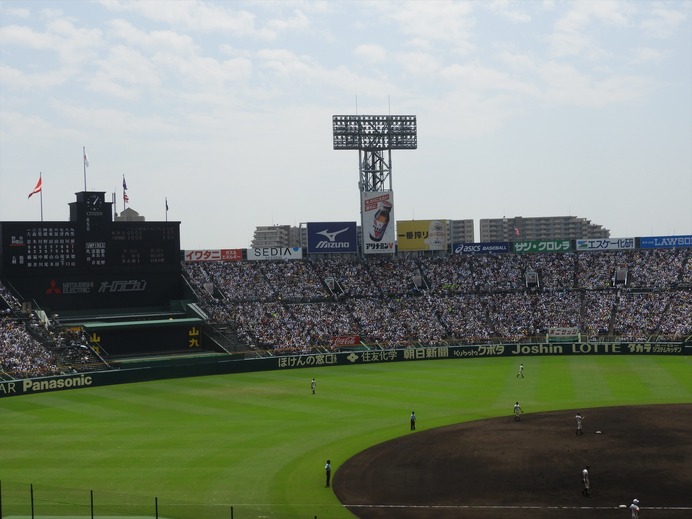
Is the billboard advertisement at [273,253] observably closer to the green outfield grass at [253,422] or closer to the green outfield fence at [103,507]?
the green outfield grass at [253,422]

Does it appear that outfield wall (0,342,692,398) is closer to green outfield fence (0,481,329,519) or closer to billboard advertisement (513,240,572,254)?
billboard advertisement (513,240,572,254)

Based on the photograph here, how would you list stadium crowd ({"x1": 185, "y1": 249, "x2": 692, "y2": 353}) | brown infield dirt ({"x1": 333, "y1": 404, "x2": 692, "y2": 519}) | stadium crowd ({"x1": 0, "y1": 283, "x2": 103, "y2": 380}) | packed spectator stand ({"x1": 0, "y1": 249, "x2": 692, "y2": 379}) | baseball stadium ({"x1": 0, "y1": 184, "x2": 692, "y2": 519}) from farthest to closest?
stadium crowd ({"x1": 185, "y1": 249, "x2": 692, "y2": 353})
packed spectator stand ({"x1": 0, "y1": 249, "x2": 692, "y2": 379})
stadium crowd ({"x1": 0, "y1": 283, "x2": 103, "y2": 380})
baseball stadium ({"x1": 0, "y1": 184, "x2": 692, "y2": 519})
brown infield dirt ({"x1": 333, "y1": 404, "x2": 692, "y2": 519})

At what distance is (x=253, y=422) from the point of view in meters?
46.1

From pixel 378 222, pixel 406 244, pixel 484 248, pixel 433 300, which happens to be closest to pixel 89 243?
pixel 378 222

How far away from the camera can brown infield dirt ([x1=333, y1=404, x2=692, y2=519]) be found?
2841cm

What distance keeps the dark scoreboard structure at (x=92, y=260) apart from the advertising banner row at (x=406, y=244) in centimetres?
1104

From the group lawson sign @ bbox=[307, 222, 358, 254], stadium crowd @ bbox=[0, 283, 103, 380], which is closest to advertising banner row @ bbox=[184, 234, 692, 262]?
lawson sign @ bbox=[307, 222, 358, 254]

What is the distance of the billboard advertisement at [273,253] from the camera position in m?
94.1

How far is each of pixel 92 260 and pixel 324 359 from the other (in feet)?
82.3

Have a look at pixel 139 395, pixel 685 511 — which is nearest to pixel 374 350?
pixel 139 395

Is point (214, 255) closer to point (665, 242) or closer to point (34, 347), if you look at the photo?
point (34, 347)

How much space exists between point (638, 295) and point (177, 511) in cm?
7190

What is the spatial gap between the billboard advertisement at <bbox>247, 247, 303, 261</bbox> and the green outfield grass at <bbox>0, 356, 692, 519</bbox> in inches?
1017

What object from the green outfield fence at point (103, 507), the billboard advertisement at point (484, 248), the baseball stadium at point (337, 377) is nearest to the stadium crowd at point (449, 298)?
the baseball stadium at point (337, 377)
